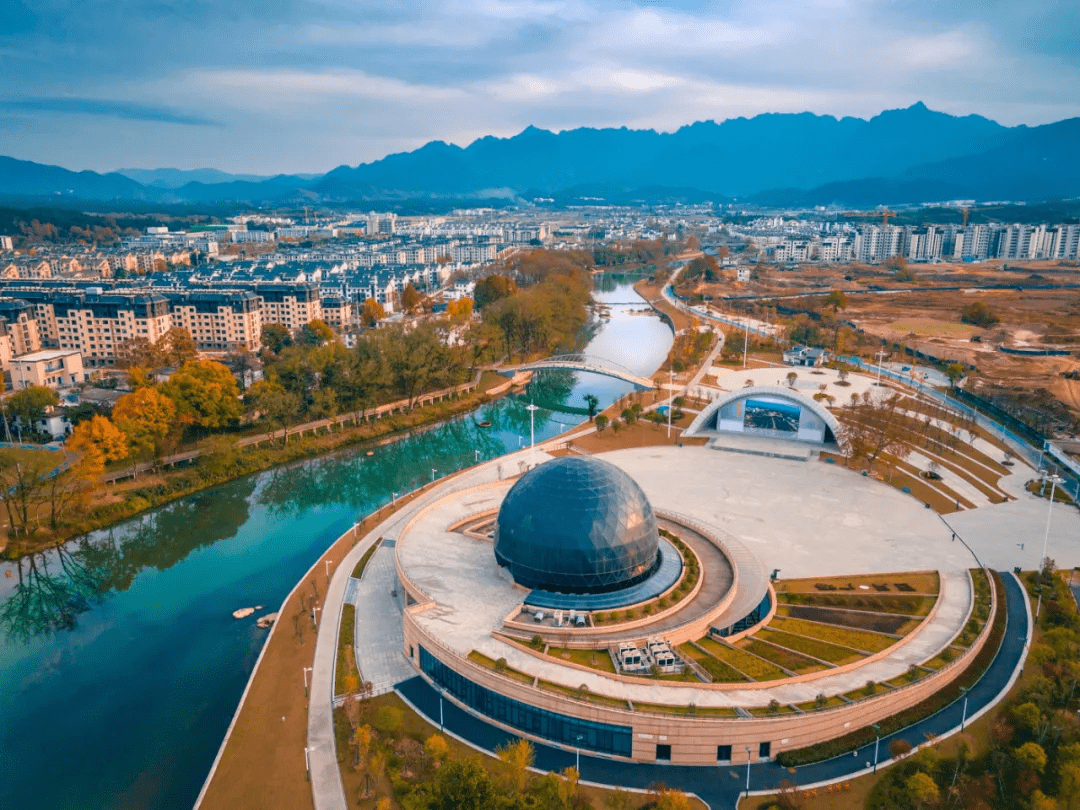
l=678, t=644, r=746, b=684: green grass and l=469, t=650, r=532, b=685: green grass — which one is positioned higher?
l=469, t=650, r=532, b=685: green grass

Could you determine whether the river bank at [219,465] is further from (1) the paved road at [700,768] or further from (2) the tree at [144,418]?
(1) the paved road at [700,768]

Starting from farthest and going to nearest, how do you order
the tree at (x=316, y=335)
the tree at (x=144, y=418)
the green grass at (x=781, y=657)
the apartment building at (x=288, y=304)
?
the apartment building at (x=288, y=304) → the tree at (x=316, y=335) → the tree at (x=144, y=418) → the green grass at (x=781, y=657)

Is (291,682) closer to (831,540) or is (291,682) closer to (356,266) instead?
(831,540)

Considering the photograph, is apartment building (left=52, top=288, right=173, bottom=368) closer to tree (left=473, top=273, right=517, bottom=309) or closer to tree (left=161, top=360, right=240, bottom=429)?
tree (left=161, top=360, right=240, bottom=429)

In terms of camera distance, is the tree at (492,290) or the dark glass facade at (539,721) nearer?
the dark glass facade at (539,721)

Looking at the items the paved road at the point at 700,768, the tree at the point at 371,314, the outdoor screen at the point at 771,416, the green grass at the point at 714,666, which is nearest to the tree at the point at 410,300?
the tree at the point at 371,314

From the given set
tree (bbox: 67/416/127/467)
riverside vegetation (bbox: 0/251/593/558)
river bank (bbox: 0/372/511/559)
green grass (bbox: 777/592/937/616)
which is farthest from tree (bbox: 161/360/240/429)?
green grass (bbox: 777/592/937/616)

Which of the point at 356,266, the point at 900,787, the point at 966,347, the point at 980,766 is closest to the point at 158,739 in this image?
the point at 900,787

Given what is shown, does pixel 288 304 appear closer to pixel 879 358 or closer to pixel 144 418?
pixel 144 418
